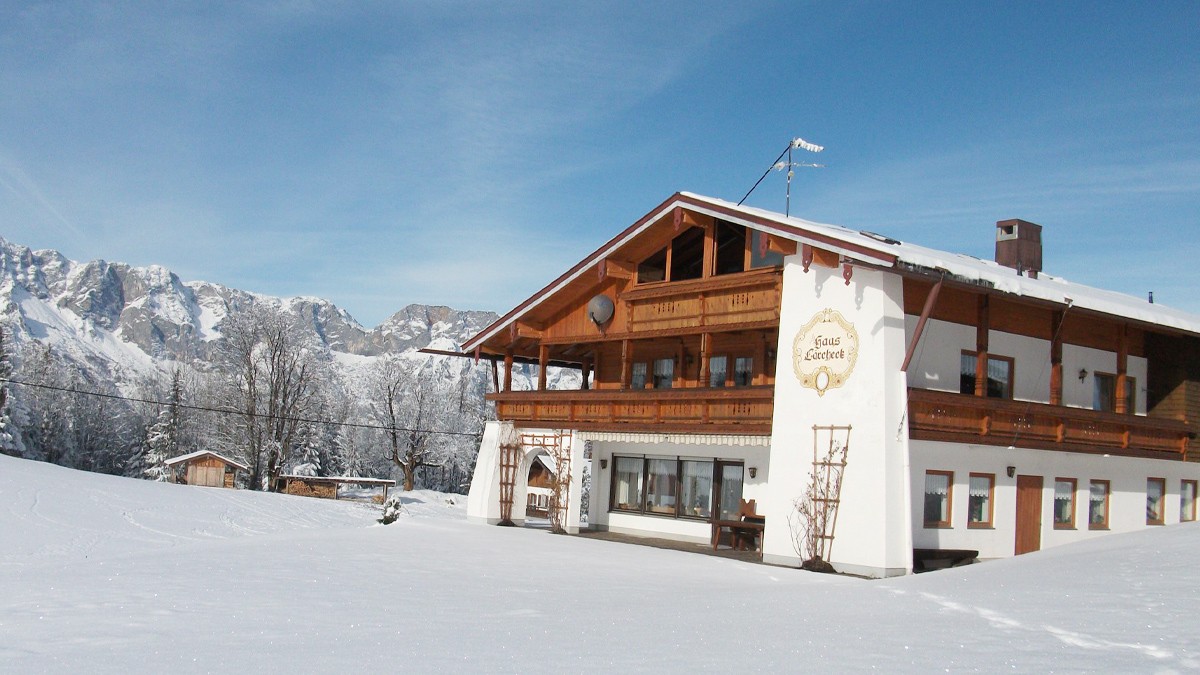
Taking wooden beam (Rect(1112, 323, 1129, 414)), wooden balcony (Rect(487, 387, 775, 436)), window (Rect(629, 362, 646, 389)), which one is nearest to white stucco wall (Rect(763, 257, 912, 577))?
wooden balcony (Rect(487, 387, 775, 436))

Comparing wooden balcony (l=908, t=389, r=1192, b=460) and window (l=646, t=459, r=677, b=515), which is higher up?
wooden balcony (l=908, t=389, r=1192, b=460)

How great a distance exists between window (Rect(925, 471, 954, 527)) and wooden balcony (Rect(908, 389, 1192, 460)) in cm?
89

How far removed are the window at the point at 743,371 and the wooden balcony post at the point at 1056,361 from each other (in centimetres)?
645

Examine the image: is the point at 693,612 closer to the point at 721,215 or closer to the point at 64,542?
the point at 721,215

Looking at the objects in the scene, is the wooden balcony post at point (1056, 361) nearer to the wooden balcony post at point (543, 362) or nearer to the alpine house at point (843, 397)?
the alpine house at point (843, 397)

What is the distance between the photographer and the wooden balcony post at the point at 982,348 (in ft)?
65.6

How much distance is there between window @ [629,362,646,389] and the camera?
2742 centimetres

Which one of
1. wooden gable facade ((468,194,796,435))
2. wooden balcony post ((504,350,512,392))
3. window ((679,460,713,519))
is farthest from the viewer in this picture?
wooden balcony post ((504,350,512,392))

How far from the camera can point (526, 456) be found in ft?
90.6

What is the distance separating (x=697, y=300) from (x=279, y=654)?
A: 15.2 metres

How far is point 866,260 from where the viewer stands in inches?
704

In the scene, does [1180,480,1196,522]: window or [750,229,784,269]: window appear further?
[1180,480,1196,522]: window

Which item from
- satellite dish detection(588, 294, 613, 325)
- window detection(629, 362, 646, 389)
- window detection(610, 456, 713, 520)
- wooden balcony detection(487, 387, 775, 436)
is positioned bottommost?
window detection(610, 456, 713, 520)

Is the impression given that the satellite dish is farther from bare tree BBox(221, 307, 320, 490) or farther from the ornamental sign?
bare tree BBox(221, 307, 320, 490)
